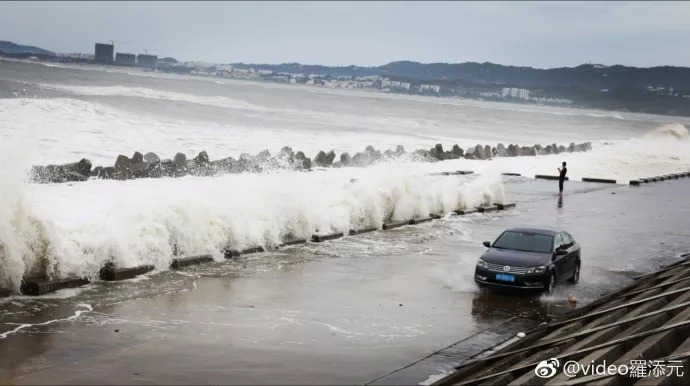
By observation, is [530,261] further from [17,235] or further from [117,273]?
[17,235]

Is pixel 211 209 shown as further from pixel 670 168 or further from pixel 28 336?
pixel 670 168

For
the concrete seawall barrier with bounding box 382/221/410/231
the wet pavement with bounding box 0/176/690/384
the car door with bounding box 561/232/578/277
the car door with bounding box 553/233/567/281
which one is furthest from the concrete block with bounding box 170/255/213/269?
the concrete seawall barrier with bounding box 382/221/410/231

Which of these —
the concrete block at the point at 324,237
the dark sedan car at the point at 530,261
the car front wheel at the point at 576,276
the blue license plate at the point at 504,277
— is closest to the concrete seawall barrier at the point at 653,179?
the concrete block at the point at 324,237

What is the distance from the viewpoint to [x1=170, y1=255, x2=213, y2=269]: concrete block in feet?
65.7

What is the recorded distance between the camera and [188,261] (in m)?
20.4

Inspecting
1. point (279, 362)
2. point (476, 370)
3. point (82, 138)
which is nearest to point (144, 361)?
point (279, 362)

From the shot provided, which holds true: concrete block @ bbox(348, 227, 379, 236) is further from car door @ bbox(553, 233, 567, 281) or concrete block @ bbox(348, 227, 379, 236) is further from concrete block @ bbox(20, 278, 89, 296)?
concrete block @ bbox(20, 278, 89, 296)

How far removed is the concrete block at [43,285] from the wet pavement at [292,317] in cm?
27

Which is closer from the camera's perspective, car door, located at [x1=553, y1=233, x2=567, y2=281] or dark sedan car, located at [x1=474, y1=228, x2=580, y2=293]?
dark sedan car, located at [x1=474, y1=228, x2=580, y2=293]

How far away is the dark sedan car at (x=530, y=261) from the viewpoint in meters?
18.8

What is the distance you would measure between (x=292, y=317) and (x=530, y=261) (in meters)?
6.24

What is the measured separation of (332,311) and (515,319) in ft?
11.4

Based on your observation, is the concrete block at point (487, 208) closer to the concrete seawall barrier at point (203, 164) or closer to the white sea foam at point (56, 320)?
the concrete seawall barrier at point (203, 164)

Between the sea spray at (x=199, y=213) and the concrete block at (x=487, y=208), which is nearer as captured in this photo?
the sea spray at (x=199, y=213)
